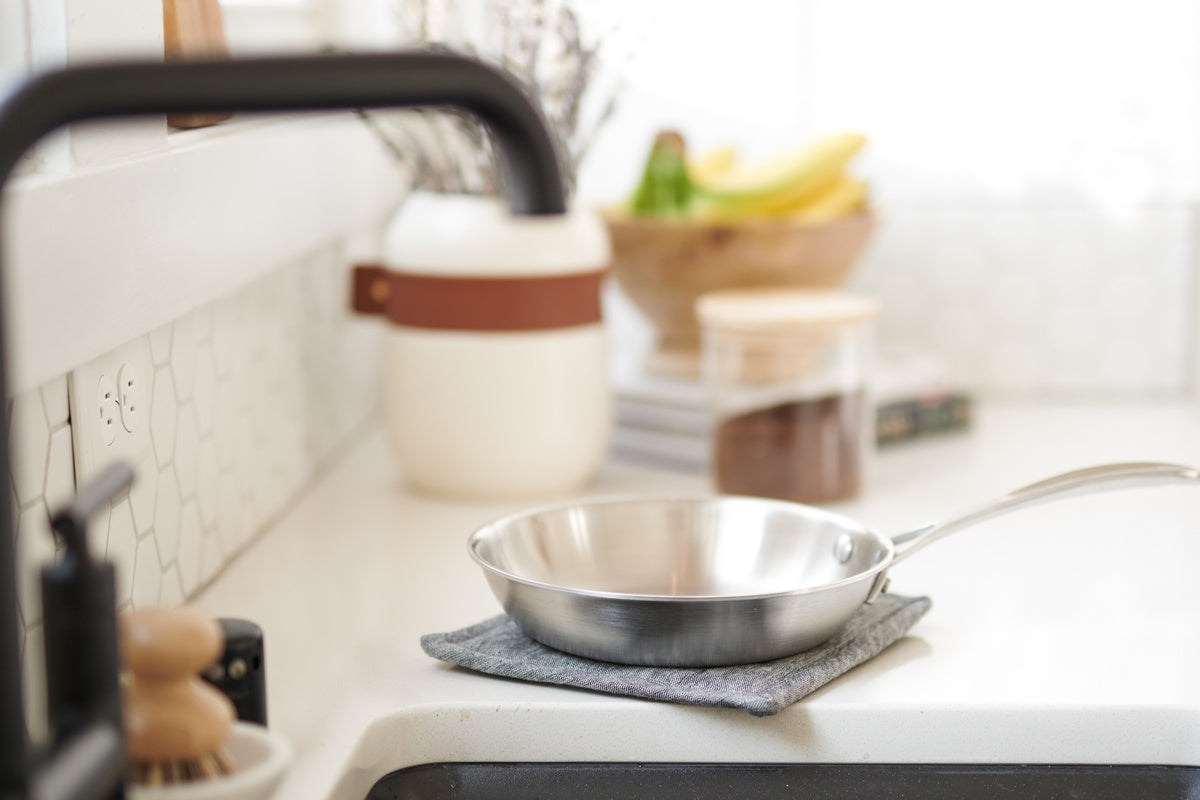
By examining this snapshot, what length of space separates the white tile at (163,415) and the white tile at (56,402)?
14cm

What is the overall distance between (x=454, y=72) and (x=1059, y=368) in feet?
4.68

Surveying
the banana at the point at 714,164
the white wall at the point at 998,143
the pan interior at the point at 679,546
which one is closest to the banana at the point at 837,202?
the banana at the point at 714,164

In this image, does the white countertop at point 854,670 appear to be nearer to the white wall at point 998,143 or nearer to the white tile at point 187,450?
the white tile at point 187,450

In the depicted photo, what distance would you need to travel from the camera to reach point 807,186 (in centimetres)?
153

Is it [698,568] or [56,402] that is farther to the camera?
[698,568]

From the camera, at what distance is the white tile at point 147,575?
0.90 metres

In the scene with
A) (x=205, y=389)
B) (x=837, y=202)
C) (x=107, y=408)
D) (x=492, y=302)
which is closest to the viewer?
(x=107, y=408)

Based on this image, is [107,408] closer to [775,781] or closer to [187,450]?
[187,450]

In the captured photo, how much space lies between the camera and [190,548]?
1.00 metres

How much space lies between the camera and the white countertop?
0.80 m

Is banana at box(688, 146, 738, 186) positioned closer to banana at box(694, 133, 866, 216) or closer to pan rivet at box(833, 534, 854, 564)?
banana at box(694, 133, 866, 216)

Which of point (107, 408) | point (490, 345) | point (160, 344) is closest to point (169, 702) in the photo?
point (107, 408)

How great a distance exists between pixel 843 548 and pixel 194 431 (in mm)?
456

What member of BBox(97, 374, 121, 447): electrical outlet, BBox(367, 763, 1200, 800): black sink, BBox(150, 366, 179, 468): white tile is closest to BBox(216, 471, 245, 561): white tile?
BBox(150, 366, 179, 468): white tile
